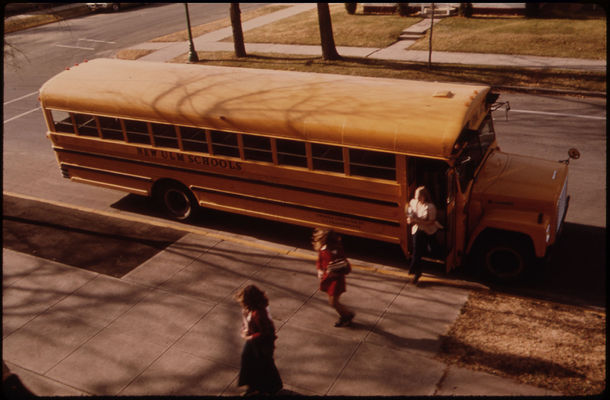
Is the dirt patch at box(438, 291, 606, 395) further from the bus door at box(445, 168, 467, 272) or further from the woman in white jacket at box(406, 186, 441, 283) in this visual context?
the woman in white jacket at box(406, 186, 441, 283)

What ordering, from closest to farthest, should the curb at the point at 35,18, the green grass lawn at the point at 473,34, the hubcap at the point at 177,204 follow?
the hubcap at the point at 177,204 → the green grass lawn at the point at 473,34 → the curb at the point at 35,18

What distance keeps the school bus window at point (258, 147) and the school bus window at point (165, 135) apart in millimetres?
1513

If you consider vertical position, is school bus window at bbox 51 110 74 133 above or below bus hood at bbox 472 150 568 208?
above

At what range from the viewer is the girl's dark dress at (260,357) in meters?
6.10

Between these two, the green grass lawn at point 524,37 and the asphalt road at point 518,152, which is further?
the green grass lawn at point 524,37

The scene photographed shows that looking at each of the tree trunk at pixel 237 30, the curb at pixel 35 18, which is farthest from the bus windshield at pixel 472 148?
the curb at pixel 35 18

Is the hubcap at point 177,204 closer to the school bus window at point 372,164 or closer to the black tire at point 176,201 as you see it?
the black tire at point 176,201

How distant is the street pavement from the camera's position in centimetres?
686

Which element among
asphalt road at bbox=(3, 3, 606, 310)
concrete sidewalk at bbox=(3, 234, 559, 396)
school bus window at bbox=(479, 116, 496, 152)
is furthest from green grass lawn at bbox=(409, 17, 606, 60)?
concrete sidewalk at bbox=(3, 234, 559, 396)

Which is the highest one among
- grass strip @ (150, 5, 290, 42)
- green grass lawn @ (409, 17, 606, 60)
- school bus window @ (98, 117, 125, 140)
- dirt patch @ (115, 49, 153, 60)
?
school bus window @ (98, 117, 125, 140)

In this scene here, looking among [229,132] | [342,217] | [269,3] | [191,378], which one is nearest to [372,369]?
[191,378]

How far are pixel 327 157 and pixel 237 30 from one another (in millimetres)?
14511

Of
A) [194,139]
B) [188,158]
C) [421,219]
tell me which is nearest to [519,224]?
[421,219]

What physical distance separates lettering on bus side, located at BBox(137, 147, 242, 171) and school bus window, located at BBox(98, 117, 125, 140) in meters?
0.51
